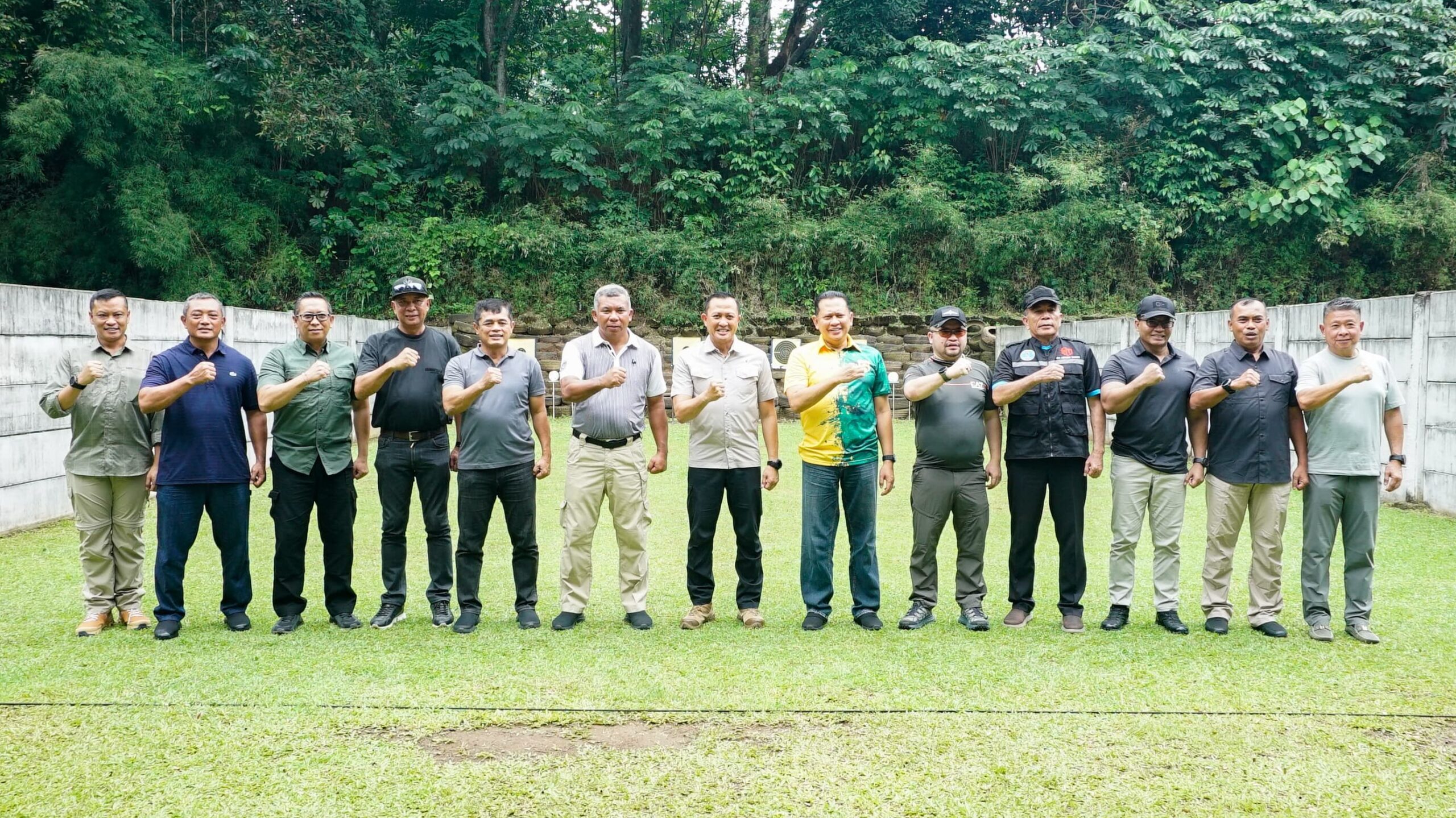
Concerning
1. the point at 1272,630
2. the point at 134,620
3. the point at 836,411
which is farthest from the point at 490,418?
the point at 1272,630

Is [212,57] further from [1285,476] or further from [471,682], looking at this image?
[1285,476]

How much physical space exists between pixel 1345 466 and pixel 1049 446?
1.16 meters

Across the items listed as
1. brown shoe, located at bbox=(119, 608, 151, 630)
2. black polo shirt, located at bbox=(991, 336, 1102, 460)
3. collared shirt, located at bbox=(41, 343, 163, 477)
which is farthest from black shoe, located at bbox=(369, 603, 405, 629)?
black polo shirt, located at bbox=(991, 336, 1102, 460)

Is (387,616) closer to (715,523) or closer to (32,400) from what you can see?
(715,523)

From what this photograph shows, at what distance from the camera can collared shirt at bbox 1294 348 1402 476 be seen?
13.7 ft

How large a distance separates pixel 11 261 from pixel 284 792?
1472 cm

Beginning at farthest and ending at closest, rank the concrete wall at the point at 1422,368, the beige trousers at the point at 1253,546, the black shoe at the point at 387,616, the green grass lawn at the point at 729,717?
the concrete wall at the point at 1422,368 < the black shoe at the point at 387,616 < the beige trousers at the point at 1253,546 < the green grass lawn at the point at 729,717

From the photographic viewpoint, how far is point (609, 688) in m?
3.48

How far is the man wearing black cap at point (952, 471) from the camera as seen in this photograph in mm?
4355

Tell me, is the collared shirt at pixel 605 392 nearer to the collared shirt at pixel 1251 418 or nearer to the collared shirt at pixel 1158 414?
the collared shirt at pixel 1158 414

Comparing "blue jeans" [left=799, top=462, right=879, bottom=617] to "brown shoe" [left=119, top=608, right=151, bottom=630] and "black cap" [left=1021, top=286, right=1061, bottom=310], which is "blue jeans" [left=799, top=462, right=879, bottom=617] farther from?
"brown shoe" [left=119, top=608, right=151, bottom=630]

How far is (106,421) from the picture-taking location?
425 centimetres

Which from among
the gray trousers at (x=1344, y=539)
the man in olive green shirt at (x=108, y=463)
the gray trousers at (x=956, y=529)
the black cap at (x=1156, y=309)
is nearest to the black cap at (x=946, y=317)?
the gray trousers at (x=956, y=529)

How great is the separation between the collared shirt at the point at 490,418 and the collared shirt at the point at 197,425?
89 centimetres
